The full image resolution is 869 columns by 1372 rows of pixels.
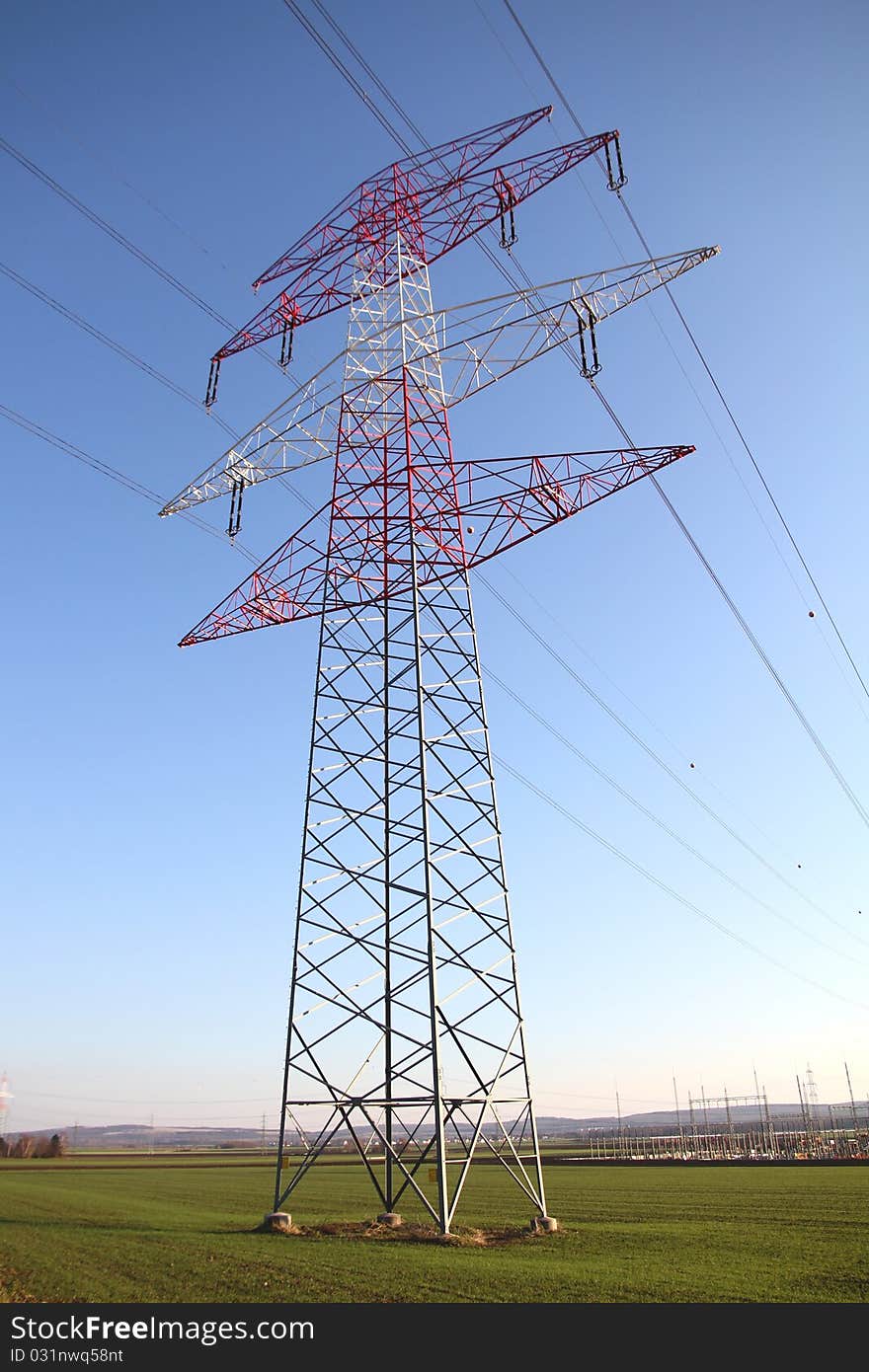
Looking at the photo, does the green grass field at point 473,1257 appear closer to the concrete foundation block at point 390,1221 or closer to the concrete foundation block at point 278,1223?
the concrete foundation block at point 278,1223

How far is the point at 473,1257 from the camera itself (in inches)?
660

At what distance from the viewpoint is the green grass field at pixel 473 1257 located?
44.5 feet

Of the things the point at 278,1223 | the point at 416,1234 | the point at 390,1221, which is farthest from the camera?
the point at 278,1223

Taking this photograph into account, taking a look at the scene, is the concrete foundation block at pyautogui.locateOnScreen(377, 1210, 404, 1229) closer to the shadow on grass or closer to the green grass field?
the shadow on grass

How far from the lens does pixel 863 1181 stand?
39.4m

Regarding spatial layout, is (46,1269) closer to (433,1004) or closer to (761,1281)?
(433,1004)

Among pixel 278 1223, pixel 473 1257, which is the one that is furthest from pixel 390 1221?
pixel 473 1257

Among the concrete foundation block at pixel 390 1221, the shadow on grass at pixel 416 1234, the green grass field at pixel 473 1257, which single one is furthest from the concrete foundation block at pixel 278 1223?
the concrete foundation block at pixel 390 1221

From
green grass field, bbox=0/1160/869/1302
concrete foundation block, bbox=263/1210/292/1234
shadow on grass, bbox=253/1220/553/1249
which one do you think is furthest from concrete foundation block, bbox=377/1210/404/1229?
concrete foundation block, bbox=263/1210/292/1234

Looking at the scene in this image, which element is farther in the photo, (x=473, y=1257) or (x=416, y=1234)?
(x=416, y=1234)

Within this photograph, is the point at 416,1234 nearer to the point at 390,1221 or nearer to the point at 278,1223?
the point at 390,1221

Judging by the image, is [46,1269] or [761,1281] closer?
[761,1281]
